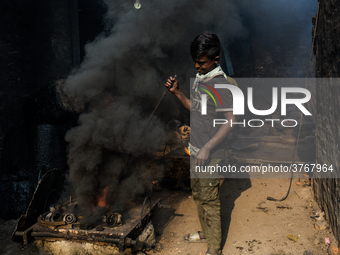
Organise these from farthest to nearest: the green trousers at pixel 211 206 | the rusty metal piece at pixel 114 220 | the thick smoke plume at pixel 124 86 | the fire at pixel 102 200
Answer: the thick smoke plume at pixel 124 86 → the fire at pixel 102 200 → the rusty metal piece at pixel 114 220 → the green trousers at pixel 211 206

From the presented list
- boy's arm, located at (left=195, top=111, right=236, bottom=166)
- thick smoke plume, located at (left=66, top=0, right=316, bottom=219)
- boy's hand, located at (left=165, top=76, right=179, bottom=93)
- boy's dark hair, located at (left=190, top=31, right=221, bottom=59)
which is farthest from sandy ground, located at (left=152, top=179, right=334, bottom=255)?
boy's dark hair, located at (left=190, top=31, right=221, bottom=59)

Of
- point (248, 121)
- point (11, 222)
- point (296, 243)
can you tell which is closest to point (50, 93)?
point (11, 222)

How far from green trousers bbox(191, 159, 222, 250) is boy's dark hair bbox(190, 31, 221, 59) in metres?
1.19

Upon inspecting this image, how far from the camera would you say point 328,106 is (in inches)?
152

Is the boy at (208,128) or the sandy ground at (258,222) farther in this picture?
the sandy ground at (258,222)

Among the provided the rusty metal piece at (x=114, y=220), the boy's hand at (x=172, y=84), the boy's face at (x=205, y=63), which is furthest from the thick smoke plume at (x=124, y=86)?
the boy's face at (x=205, y=63)

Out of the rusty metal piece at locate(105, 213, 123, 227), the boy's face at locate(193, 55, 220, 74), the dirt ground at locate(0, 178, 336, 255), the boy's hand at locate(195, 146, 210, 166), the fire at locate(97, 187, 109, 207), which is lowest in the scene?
the dirt ground at locate(0, 178, 336, 255)

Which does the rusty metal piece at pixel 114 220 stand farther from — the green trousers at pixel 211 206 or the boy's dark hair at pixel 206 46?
the boy's dark hair at pixel 206 46

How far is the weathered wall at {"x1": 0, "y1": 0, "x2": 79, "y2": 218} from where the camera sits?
4277mm

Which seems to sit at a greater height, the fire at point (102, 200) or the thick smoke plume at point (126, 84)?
the thick smoke plume at point (126, 84)

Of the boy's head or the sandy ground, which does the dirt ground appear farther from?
the boy's head

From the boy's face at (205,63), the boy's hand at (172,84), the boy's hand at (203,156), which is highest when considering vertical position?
the boy's face at (205,63)

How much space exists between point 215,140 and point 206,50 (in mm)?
964

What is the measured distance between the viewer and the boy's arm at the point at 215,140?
9.31ft
